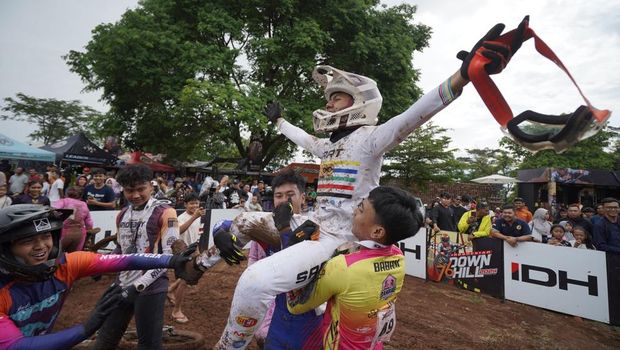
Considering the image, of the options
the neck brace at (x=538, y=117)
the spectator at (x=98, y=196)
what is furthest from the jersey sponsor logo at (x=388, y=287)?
the spectator at (x=98, y=196)

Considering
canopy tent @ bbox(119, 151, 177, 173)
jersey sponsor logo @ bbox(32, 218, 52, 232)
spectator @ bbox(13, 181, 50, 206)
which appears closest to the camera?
jersey sponsor logo @ bbox(32, 218, 52, 232)

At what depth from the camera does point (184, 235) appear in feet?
22.0

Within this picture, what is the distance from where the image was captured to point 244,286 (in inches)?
77.1

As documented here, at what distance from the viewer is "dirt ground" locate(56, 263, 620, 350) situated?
5.58m

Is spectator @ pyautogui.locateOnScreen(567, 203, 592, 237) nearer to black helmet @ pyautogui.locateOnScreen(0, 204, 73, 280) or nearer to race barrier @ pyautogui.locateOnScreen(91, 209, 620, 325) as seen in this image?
race barrier @ pyautogui.locateOnScreen(91, 209, 620, 325)

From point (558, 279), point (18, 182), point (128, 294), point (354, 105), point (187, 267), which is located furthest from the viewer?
point (18, 182)

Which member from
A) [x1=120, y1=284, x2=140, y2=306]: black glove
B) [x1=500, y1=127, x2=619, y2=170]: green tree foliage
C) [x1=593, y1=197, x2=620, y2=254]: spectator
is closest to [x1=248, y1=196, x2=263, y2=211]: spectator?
[x1=120, y1=284, x2=140, y2=306]: black glove

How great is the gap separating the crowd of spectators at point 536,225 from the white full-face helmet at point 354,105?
664 centimetres

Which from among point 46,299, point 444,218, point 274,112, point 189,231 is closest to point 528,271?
point 444,218

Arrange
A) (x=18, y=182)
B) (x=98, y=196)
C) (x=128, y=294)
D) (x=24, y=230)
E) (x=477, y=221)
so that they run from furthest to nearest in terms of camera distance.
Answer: (x=18, y=182) < (x=477, y=221) < (x=98, y=196) < (x=128, y=294) < (x=24, y=230)

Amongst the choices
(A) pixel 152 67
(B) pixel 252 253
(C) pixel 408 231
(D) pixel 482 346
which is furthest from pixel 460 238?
(A) pixel 152 67

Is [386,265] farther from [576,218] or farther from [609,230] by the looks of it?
[576,218]

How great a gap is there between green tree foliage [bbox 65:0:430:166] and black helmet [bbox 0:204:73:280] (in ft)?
38.9

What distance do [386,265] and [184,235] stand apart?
5416 millimetres
